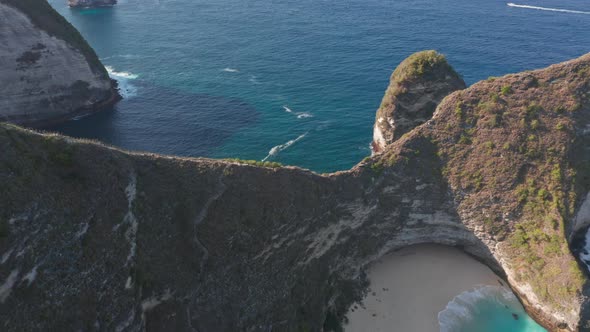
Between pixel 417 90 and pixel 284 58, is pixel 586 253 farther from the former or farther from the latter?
pixel 284 58

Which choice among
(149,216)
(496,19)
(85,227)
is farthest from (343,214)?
(496,19)

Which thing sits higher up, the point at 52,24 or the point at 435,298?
the point at 52,24

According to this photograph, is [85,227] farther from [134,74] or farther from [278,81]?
[134,74]

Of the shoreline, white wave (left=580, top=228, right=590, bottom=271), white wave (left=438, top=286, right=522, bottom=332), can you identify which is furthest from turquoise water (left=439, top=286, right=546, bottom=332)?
the shoreline

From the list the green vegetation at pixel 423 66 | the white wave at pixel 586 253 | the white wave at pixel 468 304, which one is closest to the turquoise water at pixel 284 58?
the green vegetation at pixel 423 66

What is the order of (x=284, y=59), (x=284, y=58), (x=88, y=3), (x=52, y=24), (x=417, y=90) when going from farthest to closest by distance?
(x=88, y=3)
(x=284, y=58)
(x=284, y=59)
(x=52, y=24)
(x=417, y=90)

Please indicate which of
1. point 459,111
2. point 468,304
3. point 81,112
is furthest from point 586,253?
point 81,112
